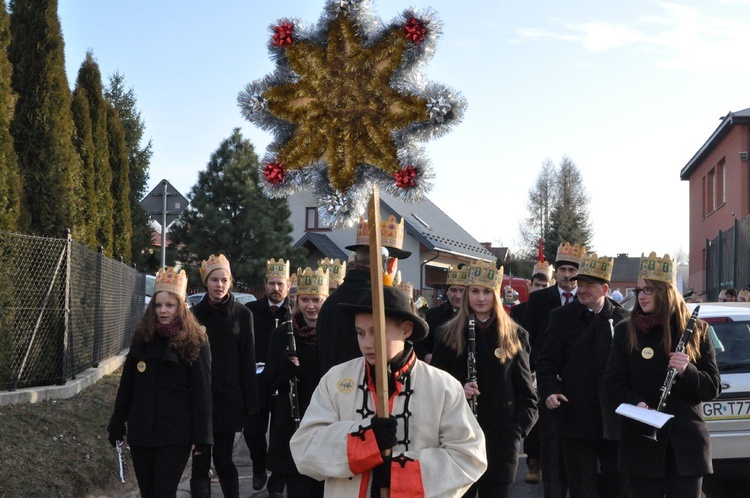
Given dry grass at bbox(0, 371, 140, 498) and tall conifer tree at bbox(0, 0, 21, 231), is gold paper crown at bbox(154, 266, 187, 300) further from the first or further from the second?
tall conifer tree at bbox(0, 0, 21, 231)

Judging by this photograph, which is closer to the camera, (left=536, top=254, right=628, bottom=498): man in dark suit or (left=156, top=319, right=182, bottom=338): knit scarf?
(left=156, top=319, right=182, bottom=338): knit scarf

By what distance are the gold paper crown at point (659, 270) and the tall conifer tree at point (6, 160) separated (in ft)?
24.5

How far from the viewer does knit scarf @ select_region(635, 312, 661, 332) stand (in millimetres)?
6141

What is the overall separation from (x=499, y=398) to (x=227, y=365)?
8.65 ft

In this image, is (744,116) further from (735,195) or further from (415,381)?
(415,381)

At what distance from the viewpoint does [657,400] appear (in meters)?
6.05

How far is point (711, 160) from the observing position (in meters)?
39.8

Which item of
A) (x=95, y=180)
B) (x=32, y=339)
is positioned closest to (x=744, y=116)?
(x=95, y=180)

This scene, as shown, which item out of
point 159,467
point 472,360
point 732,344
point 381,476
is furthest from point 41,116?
point 381,476

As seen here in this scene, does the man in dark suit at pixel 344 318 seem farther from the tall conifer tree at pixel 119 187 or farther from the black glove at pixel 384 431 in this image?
the tall conifer tree at pixel 119 187

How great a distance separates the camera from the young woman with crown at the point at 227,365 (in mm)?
7945

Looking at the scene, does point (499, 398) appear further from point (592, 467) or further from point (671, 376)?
point (592, 467)

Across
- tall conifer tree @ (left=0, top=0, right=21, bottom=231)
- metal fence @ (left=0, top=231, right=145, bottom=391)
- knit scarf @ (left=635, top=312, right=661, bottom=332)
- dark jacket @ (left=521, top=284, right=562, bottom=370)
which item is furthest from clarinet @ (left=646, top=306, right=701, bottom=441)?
tall conifer tree @ (left=0, top=0, right=21, bottom=231)

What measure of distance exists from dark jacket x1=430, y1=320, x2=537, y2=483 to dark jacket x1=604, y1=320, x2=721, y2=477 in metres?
0.56
